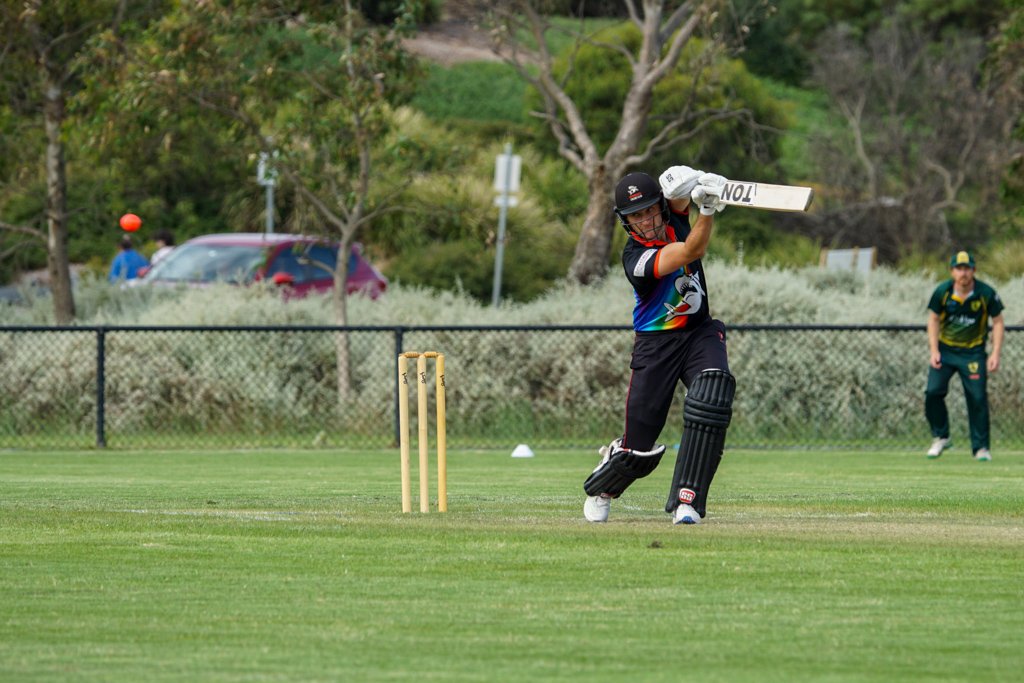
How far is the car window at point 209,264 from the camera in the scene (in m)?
22.8

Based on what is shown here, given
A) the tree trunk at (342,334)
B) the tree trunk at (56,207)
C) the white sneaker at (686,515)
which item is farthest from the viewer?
the tree trunk at (56,207)

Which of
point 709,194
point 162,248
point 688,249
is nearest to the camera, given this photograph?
point 709,194

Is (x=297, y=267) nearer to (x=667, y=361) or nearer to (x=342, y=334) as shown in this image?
(x=342, y=334)

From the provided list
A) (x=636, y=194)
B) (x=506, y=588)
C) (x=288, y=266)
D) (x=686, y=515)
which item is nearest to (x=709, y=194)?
(x=636, y=194)

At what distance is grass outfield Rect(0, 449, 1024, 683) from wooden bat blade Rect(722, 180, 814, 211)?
1643mm

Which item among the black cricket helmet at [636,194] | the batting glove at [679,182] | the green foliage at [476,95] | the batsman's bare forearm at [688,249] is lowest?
the green foliage at [476,95]

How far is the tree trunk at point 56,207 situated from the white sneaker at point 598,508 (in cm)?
1346

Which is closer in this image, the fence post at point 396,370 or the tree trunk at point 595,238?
the fence post at point 396,370

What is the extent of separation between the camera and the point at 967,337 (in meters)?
16.1

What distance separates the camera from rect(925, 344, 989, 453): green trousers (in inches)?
632

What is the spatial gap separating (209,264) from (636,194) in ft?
49.5

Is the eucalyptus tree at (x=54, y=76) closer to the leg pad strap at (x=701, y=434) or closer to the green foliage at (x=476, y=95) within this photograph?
the leg pad strap at (x=701, y=434)

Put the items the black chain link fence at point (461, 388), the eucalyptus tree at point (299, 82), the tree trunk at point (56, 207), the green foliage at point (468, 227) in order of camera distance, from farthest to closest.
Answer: the green foliage at point (468, 227)
the tree trunk at point (56, 207)
the eucalyptus tree at point (299, 82)
the black chain link fence at point (461, 388)

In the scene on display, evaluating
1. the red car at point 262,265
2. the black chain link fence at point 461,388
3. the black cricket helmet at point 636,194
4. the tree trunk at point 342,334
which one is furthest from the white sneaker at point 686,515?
the red car at point 262,265
